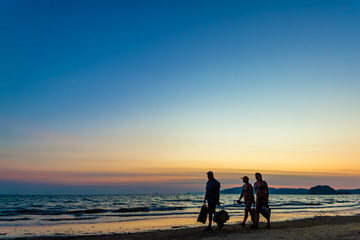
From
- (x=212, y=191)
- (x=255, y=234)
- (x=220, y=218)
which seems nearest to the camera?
(x=255, y=234)

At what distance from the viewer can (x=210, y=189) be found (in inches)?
468

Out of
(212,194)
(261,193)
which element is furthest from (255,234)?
(212,194)

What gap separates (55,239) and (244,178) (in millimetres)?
8056

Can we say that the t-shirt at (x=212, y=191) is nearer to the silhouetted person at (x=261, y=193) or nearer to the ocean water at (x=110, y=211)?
the silhouetted person at (x=261, y=193)

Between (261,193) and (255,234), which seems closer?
(255,234)

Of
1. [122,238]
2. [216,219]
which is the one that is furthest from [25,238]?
[216,219]

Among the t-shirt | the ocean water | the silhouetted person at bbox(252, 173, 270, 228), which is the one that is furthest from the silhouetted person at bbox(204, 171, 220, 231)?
the ocean water

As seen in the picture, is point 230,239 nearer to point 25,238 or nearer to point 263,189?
point 263,189

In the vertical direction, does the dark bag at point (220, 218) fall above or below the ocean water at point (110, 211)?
above

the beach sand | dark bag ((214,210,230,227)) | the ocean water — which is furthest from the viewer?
the ocean water

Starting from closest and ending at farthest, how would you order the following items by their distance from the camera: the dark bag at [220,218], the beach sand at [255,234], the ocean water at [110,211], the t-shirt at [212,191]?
1. the beach sand at [255,234]
2. the t-shirt at [212,191]
3. the dark bag at [220,218]
4. the ocean water at [110,211]

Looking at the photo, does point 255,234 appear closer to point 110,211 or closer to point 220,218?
point 220,218

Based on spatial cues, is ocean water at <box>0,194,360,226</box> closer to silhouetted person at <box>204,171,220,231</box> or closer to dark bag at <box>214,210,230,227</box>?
dark bag at <box>214,210,230,227</box>

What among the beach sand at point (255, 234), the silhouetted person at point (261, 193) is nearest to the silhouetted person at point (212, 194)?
the beach sand at point (255, 234)
